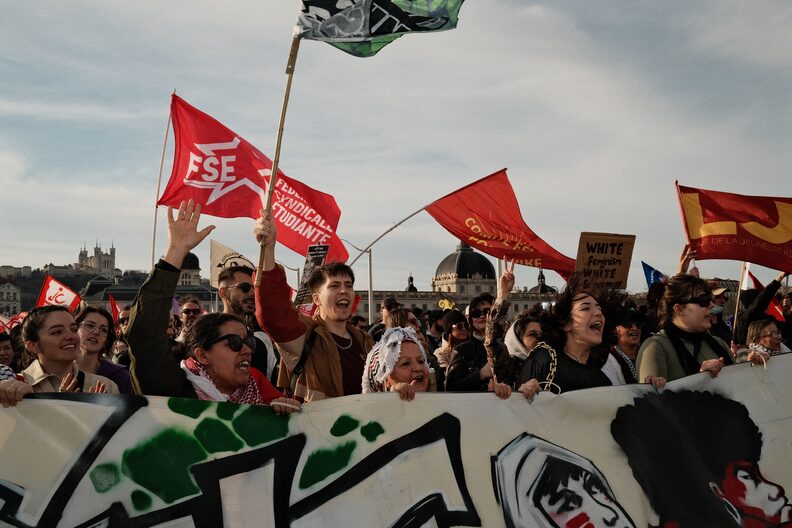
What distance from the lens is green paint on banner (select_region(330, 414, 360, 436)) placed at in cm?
367

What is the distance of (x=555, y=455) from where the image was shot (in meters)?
4.00

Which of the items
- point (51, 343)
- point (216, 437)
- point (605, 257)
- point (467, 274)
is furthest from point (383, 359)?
point (467, 274)

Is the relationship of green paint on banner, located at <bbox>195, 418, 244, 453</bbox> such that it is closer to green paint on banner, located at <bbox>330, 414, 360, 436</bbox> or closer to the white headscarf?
green paint on banner, located at <bbox>330, 414, 360, 436</bbox>

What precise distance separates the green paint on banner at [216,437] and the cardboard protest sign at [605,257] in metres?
5.02

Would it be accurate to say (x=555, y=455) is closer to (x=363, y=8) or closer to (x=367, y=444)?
(x=367, y=444)

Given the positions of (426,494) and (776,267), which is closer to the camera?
(426,494)

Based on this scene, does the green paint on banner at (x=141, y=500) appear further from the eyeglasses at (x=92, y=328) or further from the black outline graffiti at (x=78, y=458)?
the eyeglasses at (x=92, y=328)

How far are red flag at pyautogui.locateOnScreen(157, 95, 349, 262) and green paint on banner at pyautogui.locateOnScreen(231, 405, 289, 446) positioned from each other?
217 inches

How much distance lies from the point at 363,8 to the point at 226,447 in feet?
7.99

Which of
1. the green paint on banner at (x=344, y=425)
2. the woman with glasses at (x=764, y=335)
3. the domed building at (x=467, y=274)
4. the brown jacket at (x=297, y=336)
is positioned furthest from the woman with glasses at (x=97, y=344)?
the domed building at (x=467, y=274)

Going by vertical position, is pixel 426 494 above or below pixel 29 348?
below

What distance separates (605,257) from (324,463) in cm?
Answer: 519

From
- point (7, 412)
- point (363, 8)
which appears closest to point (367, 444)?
point (7, 412)

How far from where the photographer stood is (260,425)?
3.60m
